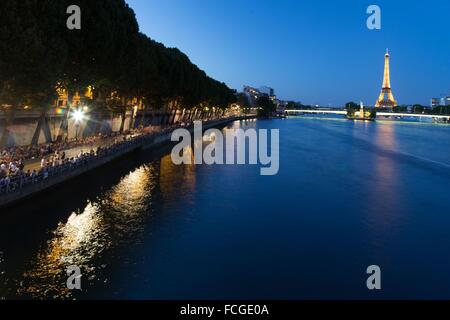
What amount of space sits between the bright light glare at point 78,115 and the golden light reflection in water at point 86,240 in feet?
85.1

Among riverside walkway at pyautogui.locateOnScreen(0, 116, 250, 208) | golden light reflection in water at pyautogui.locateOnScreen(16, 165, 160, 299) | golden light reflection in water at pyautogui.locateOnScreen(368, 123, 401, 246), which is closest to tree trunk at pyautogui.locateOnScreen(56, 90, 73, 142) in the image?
riverside walkway at pyautogui.locateOnScreen(0, 116, 250, 208)

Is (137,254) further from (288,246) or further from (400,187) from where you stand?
(400,187)

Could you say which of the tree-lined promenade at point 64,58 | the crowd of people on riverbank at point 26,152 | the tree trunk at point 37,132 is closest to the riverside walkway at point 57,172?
the crowd of people on riverbank at point 26,152

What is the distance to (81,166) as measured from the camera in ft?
146

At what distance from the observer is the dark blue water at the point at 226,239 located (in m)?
20.8

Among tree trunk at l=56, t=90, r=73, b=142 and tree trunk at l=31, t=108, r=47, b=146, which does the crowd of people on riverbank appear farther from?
tree trunk at l=56, t=90, r=73, b=142

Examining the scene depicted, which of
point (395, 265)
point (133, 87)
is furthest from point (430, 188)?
point (133, 87)

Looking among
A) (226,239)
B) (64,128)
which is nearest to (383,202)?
(226,239)

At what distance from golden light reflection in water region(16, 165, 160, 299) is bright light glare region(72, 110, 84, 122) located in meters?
25.9

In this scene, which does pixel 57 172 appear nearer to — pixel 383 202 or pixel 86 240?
pixel 86 240

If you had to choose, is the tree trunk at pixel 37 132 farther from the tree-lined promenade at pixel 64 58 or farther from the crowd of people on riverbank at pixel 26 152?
the crowd of people on riverbank at pixel 26 152

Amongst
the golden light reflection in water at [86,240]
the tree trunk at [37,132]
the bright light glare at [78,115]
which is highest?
the bright light glare at [78,115]

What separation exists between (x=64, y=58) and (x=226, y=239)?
75.4 feet

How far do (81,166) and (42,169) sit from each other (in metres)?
8.39
